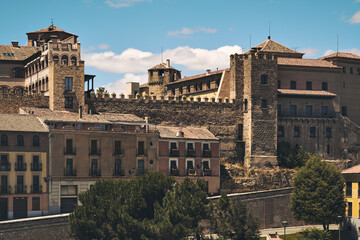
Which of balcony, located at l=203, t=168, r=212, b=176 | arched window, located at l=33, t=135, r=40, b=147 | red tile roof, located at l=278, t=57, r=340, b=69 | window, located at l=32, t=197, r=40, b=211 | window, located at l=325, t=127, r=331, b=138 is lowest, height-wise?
window, located at l=32, t=197, r=40, b=211

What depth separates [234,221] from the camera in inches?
3174

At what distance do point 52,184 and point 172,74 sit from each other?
40.0 metres

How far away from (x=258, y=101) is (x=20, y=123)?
2907 centimetres

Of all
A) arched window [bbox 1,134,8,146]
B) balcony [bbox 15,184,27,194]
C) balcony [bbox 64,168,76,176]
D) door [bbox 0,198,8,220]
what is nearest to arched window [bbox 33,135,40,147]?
arched window [bbox 1,134,8,146]

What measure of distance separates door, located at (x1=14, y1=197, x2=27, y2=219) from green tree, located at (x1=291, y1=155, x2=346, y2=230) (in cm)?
2778

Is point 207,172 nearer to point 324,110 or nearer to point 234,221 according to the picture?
point 234,221

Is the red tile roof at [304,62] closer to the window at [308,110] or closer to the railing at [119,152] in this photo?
the window at [308,110]

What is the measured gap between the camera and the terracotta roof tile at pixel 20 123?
80.0m

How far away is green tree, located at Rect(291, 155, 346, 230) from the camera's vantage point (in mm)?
87125

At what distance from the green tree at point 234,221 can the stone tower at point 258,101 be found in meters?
15.7

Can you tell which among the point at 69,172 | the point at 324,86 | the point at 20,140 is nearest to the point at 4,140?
the point at 20,140

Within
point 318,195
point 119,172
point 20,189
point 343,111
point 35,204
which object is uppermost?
point 343,111

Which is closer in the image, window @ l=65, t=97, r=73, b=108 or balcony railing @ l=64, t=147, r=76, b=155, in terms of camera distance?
balcony railing @ l=64, t=147, r=76, b=155

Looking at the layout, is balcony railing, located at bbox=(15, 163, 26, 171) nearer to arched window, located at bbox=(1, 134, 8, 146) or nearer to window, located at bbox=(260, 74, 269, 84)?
arched window, located at bbox=(1, 134, 8, 146)
